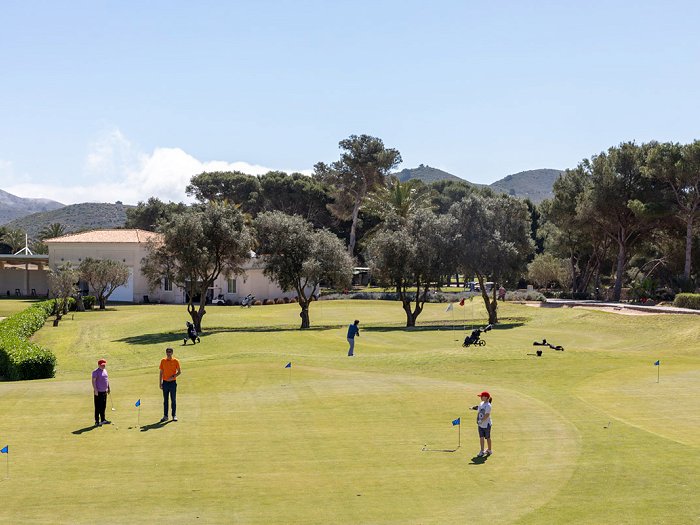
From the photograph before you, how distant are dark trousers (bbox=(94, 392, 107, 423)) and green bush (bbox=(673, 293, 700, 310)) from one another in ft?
169

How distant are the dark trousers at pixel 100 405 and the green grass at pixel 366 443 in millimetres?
397

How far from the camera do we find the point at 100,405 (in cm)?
2075

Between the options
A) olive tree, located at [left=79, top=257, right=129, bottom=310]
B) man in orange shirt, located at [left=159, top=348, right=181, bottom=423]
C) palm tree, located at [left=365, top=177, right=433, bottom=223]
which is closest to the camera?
man in orange shirt, located at [left=159, top=348, right=181, bottom=423]

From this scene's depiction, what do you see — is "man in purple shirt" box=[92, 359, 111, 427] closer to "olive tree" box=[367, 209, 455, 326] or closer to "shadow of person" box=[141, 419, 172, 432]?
"shadow of person" box=[141, 419, 172, 432]

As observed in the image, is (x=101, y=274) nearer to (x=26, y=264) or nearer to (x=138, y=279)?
(x=138, y=279)

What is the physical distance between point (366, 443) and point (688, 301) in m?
49.7

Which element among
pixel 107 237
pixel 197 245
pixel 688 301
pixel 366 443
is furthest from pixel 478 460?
pixel 107 237

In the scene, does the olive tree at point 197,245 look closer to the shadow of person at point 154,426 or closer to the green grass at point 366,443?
the green grass at point 366,443

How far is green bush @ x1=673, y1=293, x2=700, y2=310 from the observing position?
196ft

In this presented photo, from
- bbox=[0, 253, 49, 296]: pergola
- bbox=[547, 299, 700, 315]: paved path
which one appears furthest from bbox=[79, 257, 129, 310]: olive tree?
bbox=[547, 299, 700, 315]: paved path

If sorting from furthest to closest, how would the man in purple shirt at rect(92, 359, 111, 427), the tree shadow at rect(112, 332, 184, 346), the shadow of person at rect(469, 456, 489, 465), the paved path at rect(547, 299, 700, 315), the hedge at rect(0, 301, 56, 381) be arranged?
the paved path at rect(547, 299, 700, 315)
the tree shadow at rect(112, 332, 184, 346)
the hedge at rect(0, 301, 56, 381)
the man in purple shirt at rect(92, 359, 111, 427)
the shadow of person at rect(469, 456, 489, 465)

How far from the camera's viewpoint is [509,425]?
20781mm

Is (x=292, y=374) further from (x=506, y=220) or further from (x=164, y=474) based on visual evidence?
(x=506, y=220)

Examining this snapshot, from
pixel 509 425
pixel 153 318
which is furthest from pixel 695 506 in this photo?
pixel 153 318
